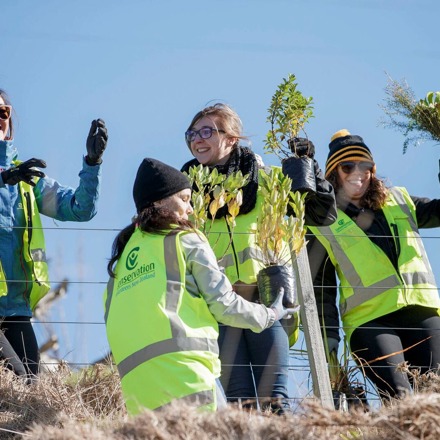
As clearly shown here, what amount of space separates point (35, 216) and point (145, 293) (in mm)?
1732

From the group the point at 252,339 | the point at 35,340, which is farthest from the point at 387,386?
the point at 35,340

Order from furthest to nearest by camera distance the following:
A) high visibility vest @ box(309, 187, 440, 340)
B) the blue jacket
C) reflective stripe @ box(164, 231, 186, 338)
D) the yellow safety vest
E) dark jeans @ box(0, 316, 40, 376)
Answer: high visibility vest @ box(309, 187, 440, 340)
the blue jacket
dark jeans @ box(0, 316, 40, 376)
the yellow safety vest
reflective stripe @ box(164, 231, 186, 338)

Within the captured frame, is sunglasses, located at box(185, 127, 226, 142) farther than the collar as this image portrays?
No

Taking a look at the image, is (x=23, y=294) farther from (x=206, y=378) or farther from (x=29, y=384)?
(x=206, y=378)

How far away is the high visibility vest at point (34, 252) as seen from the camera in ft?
18.5

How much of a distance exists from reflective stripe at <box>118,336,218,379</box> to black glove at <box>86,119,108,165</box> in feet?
5.90

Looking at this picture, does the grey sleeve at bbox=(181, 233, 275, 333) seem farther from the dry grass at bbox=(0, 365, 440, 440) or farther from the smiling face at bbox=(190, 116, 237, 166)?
the smiling face at bbox=(190, 116, 237, 166)

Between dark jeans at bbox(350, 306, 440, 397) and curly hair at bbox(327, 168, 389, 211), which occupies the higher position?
curly hair at bbox(327, 168, 389, 211)

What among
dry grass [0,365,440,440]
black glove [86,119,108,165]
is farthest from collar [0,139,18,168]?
dry grass [0,365,440,440]

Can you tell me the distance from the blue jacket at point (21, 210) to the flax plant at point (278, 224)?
1049mm

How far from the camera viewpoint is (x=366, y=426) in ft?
11.4

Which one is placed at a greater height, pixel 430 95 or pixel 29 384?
pixel 430 95

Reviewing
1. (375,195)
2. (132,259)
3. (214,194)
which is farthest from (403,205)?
(132,259)

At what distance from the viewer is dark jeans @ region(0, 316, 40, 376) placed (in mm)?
5449
